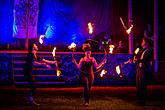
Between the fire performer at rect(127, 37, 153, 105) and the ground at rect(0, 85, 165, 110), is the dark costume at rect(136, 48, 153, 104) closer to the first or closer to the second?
the fire performer at rect(127, 37, 153, 105)

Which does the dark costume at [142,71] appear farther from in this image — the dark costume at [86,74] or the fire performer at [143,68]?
the dark costume at [86,74]

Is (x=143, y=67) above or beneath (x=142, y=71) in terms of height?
above

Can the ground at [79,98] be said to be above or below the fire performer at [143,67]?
below

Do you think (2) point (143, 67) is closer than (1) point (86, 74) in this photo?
No

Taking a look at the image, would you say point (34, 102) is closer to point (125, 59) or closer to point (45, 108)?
point (45, 108)

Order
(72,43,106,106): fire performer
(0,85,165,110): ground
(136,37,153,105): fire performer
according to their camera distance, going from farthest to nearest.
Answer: (136,37,153,105): fire performer → (72,43,106,106): fire performer → (0,85,165,110): ground

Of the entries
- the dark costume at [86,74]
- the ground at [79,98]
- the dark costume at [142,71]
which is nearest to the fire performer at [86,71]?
the dark costume at [86,74]

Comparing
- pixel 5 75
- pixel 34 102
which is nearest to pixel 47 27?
pixel 5 75

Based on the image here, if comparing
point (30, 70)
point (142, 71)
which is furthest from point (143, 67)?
point (30, 70)

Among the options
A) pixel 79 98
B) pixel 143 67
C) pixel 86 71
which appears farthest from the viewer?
pixel 79 98

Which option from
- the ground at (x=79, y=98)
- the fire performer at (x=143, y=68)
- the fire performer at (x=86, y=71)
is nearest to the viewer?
the ground at (x=79, y=98)

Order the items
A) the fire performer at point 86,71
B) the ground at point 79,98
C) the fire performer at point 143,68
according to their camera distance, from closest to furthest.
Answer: the ground at point 79,98
the fire performer at point 86,71
the fire performer at point 143,68

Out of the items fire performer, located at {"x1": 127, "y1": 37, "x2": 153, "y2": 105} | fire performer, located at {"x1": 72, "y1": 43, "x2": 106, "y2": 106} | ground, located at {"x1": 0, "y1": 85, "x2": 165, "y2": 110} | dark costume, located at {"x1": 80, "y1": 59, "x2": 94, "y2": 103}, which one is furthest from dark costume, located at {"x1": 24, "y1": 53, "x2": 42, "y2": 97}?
fire performer, located at {"x1": 127, "y1": 37, "x2": 153, "y2": 105}

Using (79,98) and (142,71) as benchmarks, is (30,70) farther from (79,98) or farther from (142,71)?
(142,71)
